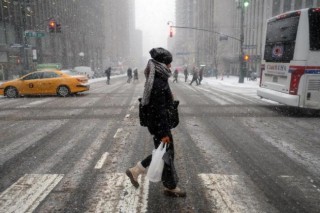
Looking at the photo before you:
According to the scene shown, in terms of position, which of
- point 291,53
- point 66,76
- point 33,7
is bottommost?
point 66,76

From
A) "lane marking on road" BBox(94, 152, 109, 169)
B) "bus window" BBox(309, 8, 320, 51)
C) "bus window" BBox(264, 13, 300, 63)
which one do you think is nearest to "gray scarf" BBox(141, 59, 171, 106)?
"lane marking on road" BBox(94, 152, 109, 169)

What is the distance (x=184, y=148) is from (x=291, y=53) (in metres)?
5.92

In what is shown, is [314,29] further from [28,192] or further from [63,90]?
[63,90]

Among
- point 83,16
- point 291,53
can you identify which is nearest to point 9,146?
point 291,53

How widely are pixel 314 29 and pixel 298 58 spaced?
996 millimetres

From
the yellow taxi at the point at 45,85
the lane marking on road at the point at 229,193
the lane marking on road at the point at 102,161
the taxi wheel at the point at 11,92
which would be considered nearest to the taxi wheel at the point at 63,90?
the yellow taxi at the point at 45,85

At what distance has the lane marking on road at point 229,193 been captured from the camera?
379 cm

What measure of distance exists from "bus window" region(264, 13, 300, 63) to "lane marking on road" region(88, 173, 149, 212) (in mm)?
7782

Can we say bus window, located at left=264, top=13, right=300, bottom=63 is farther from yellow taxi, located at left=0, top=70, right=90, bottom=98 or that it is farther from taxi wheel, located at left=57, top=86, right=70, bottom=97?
taxi wheel, located at left=57, top=86, right=70, bottom=97

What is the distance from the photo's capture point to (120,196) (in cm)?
410

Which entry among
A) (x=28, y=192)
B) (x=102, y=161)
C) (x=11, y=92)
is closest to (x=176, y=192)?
(x=102, y=161)

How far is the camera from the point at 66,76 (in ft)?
56.0

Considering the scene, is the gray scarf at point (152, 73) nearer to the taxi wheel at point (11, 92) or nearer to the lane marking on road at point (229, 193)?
the lane marking on road at point (229, 193)

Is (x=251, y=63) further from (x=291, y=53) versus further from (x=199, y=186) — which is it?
(x=199, y=186)
